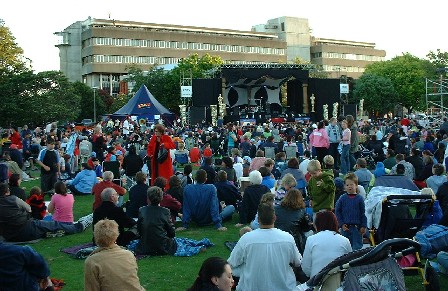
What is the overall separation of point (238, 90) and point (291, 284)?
45.6 metres

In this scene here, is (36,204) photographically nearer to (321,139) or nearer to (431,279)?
(431,279)

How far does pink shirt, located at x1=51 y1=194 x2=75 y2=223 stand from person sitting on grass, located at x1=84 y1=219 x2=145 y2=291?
5.32m

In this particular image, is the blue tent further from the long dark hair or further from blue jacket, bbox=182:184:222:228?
the long dark hair

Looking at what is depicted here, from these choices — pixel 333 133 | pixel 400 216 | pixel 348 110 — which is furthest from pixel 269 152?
pixel 348 110

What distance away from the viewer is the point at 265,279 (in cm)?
553

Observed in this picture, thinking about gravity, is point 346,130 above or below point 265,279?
above

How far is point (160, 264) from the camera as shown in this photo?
27.3ft

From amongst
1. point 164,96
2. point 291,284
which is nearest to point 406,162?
point 291,284

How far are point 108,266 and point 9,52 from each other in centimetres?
4608

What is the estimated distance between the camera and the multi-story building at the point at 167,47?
313 feet

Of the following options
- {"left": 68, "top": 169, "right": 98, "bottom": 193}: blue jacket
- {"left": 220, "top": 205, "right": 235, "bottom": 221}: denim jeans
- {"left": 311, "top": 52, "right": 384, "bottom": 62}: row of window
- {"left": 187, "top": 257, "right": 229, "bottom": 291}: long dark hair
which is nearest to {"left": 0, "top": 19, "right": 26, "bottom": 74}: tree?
{"left": 68, "top": 169, "right": 98, "bottom": 193}: blue jacket

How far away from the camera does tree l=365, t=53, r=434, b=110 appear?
240ft

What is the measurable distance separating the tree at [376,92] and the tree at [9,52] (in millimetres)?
38442

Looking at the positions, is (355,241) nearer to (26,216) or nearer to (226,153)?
(26,216)
